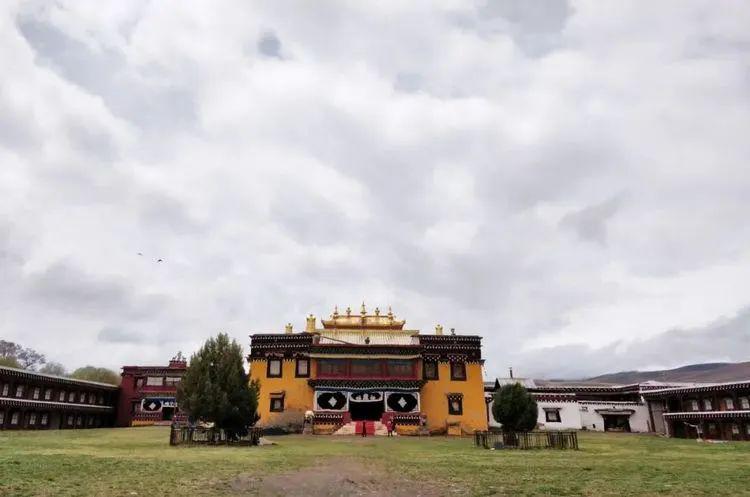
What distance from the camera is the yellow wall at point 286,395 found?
180 feet

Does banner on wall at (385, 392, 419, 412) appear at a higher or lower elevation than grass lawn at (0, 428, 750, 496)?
higher

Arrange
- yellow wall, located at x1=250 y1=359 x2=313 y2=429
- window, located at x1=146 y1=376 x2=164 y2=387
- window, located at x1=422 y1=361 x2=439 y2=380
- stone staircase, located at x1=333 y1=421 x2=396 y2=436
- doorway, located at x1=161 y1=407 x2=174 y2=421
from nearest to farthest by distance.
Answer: stone staircase, located at x1=333 y1=421 x2=396 y2=436
yellow wall, located at x1=250 y1=359 x2=313 y2=429
window, located at x1=422 y1=361 x2=439 y2=380
doorway, located at x1=161 y1=407 x2=174 y2=421
window, located at x1=146 y1=376 x2=164 y2=387

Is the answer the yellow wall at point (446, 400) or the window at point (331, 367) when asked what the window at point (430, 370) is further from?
the window at point (331, 367)

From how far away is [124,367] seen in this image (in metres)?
76.9

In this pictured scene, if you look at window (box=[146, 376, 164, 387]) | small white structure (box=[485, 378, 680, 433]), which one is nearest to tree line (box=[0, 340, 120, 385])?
window (box=[146, 376, 164, 387])

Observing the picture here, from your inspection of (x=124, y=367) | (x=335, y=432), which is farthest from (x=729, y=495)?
(x=124, y=367)

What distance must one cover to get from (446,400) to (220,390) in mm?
30682

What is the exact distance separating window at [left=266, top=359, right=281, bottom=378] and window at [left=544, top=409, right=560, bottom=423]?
32669 millimetres

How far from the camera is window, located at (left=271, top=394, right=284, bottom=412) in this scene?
55.3 m

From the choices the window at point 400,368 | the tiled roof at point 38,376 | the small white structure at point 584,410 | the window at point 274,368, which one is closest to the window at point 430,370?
the window at point 400,368

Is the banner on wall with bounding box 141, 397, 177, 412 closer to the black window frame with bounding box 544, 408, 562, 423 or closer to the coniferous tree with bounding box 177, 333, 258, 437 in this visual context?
Answer: the coniferous tree with bounding box 177, 333, 258, 437

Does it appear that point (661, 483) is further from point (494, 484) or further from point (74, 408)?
Result: point (74, 408)

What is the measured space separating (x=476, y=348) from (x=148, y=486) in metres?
48.1

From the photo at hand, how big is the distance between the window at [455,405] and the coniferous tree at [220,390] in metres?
27.7
